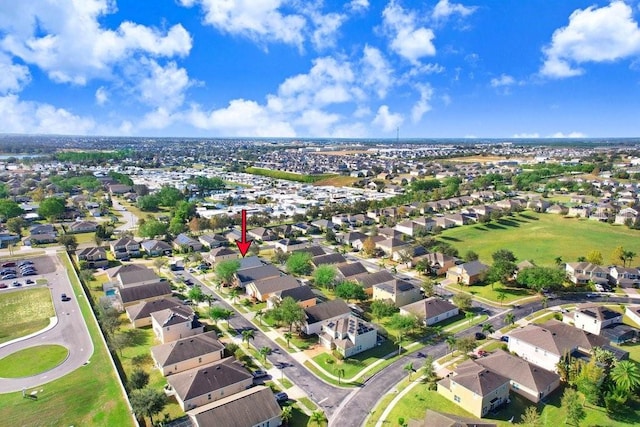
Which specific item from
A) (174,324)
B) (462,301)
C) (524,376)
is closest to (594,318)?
(462,301)

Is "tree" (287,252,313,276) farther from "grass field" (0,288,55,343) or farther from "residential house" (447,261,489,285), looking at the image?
"grass field" (0,288,55,343)

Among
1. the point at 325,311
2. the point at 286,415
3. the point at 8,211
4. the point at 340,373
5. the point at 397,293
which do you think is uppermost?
the point at 8,211

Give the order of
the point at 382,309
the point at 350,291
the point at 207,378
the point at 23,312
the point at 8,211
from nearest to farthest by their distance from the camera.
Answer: the point at 207,378 → the point at 382,309 → the point at 23,312 → the point at 350,291 → the point at 8,211

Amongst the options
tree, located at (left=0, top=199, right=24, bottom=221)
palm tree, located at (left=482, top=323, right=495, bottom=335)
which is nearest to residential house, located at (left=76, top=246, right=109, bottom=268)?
tree, located at (left=0, top=199, right=24, bottom=221)

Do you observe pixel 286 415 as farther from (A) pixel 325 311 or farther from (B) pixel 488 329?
→ (B) pixel 488 329

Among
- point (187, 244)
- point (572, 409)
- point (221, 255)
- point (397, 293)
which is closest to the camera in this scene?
point (572, 409)

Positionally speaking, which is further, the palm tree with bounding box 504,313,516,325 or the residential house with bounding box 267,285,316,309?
the residential house with bounding box 267,285,316,309
